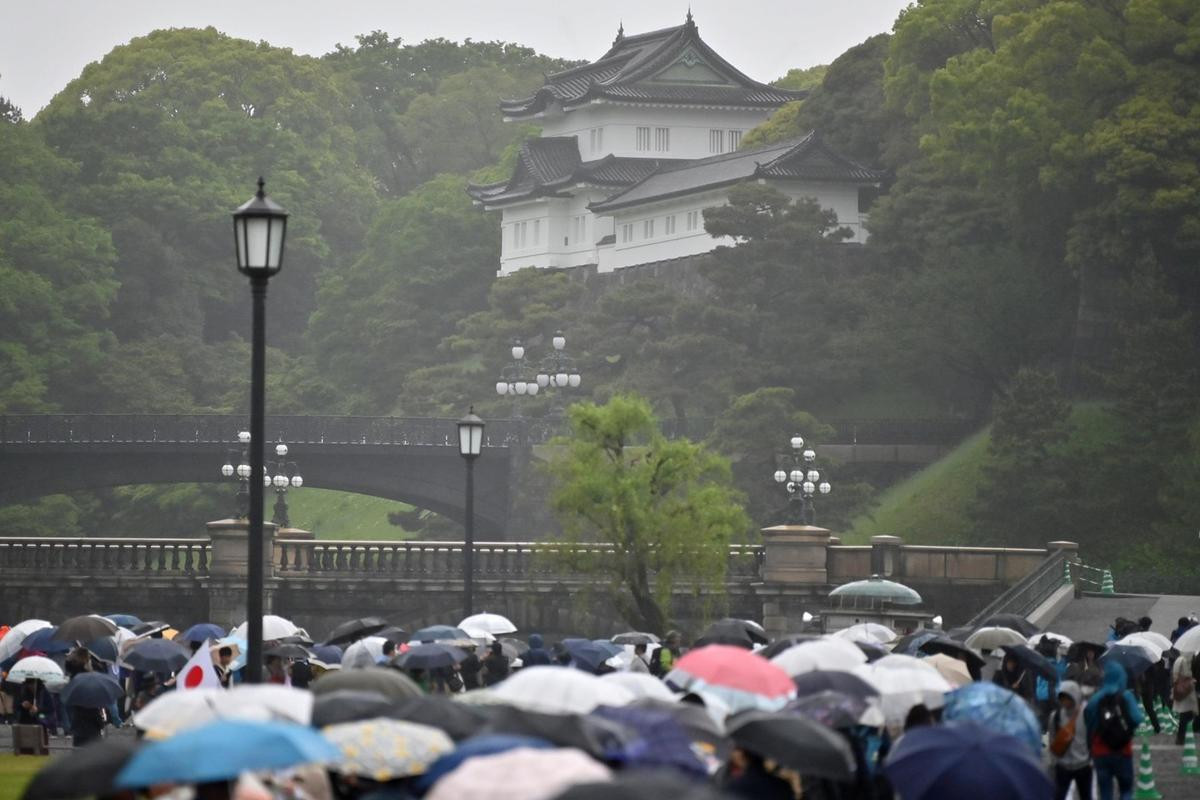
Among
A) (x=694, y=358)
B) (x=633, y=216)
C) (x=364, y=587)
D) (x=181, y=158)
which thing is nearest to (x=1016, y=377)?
(x=694, y=358)

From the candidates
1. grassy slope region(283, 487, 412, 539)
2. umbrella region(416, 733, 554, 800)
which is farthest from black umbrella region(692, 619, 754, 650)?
grassy slope region(283, 487, 412, 539)

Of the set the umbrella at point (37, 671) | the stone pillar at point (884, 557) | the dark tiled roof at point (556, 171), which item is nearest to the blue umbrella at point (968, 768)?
the umbrella at point (37, 671)

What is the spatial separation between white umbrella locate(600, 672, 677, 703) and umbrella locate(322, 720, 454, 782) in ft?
11.0

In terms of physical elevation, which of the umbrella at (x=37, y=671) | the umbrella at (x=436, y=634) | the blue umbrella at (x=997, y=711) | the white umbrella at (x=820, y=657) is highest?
the white umbrella at (x=820, y=657)

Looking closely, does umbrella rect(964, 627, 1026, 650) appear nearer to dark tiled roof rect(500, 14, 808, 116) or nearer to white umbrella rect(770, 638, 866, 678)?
white umbrella rect(770, 638, 866, 678)

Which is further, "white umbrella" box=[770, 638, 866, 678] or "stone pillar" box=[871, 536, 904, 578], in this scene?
"stone pillar" box=[871, 536, 904, 578]

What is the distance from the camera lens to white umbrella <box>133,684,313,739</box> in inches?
586

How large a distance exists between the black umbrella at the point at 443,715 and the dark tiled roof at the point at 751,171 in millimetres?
67410

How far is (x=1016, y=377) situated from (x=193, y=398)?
125 ft

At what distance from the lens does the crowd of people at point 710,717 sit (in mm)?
13891

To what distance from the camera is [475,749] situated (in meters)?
13.2

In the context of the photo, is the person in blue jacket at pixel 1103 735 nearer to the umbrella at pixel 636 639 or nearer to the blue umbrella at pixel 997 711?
the blue umbrella at pixel 997 711

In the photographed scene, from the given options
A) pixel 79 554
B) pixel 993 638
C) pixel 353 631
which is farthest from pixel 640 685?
pixel 79 554

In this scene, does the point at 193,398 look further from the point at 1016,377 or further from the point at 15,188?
the point at 1016,377
